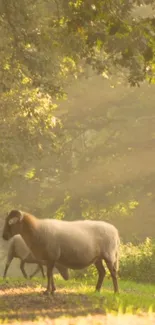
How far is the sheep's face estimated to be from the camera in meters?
9.42

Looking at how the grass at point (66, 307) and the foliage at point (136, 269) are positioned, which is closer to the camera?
the grass at point (66, 307)

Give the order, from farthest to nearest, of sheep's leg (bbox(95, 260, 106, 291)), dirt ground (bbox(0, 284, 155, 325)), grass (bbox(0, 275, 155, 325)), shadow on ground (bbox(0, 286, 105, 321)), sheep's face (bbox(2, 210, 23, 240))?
sheep's leg (bbox(95, 260, 106, 291)) → sheep's face (bbox(2, 210, 23, 240)) → shadow on ground (bbox(0, 286, 105, 321)) → grass (bbox(0, 275, 155, 325)) → dirt ground (bbox(0, 284, 155, 325))

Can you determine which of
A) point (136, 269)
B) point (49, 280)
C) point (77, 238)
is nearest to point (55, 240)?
point (77, 238)

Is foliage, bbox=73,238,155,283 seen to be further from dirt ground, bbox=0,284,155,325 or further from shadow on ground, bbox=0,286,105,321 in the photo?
dirt ground, bbox=0,284,155,325

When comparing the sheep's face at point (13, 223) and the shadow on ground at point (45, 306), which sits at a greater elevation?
the sheep's face at point (13, 223)

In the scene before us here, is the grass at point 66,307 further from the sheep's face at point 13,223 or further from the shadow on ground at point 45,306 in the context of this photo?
the sheep's face at point 13,223

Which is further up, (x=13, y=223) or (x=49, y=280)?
(x=13, y=223)

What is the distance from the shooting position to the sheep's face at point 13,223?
942 cm

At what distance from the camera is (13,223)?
950 cm

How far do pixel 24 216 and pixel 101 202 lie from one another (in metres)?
33.9

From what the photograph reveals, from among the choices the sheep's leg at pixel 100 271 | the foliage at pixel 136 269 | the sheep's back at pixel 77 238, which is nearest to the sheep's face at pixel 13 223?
the sheep's back at pixel 77 238

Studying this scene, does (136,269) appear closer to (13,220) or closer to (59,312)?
(13,220)

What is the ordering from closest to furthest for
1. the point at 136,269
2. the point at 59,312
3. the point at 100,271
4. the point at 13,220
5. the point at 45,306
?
the point at 59,312 → the point at 45,306 → the point at 13,220 → the point at 100,271 → the point at 136,269

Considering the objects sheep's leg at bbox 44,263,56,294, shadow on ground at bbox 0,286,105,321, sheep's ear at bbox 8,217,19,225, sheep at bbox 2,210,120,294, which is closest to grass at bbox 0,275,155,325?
shadow on ground at bbox 0,286,105,321
